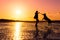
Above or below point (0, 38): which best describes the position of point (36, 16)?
above

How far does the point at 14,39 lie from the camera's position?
28219mm

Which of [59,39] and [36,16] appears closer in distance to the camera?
[36,16]

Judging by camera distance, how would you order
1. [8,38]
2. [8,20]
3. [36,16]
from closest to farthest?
[36,16], [8,38], [8,20]

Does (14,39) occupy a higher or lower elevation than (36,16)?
lower

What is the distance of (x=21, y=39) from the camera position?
92.9 feet

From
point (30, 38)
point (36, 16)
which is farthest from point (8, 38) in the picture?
point (36, 16)

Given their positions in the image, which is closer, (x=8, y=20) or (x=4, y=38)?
(x=4, y=38)

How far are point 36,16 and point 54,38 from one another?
168 inches

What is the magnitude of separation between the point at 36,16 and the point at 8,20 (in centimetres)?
4289

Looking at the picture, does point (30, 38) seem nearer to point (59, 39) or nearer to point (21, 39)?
point (21, 39)

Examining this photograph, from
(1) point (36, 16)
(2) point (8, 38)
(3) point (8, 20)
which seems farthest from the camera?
(3) point (8, 20)

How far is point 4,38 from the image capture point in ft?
95.4

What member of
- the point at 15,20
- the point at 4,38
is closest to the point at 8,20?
the point at 15,20

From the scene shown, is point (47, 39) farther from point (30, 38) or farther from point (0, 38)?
point (0, 38)
